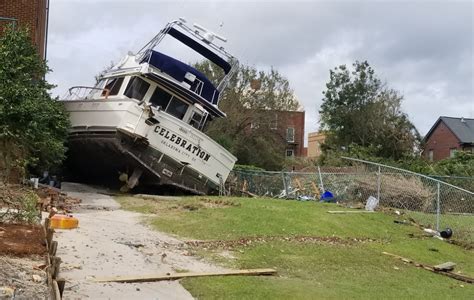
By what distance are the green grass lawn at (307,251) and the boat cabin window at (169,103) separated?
12.8 ft

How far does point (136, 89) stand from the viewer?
21109mm

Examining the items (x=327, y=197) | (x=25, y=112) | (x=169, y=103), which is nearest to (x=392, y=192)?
(x=327, y=197)

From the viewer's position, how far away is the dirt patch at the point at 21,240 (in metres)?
8.13

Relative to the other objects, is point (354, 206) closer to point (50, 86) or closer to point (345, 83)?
point (50, 86)

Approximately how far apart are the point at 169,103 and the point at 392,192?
882 centimetres

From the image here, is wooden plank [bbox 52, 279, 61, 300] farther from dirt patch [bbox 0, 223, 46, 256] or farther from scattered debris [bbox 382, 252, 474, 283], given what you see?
scattered debris [bbox 382, 252, 474, 283]

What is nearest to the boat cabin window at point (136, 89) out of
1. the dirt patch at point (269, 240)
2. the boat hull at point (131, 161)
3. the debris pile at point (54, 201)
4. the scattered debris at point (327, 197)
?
the boat hull at point (131, 161)

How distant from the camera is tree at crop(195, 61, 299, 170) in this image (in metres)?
44.5

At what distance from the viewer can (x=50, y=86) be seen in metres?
Result: 18.9

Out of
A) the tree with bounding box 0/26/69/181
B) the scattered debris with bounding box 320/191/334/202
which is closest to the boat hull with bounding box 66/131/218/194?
the tree with bounding box 0/26/69/181

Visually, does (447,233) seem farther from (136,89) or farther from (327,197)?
(136,89)

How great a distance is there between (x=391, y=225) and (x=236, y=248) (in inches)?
284

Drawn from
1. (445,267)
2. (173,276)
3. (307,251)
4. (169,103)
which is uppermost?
(169,103)

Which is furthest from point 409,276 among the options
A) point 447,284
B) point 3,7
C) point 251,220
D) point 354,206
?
point 3,7
